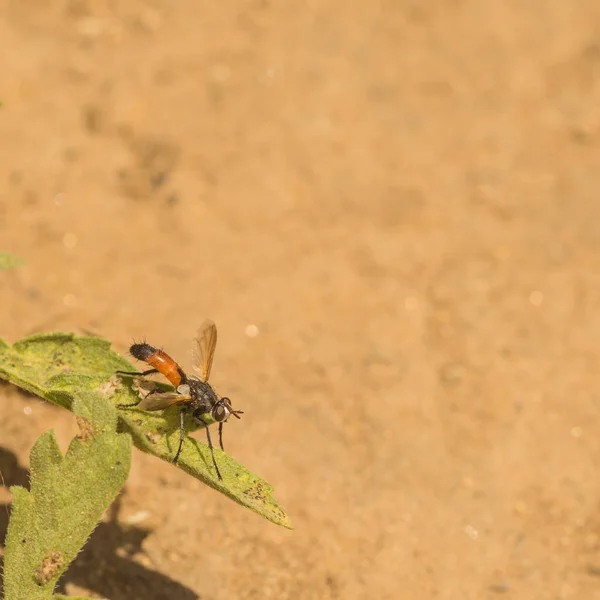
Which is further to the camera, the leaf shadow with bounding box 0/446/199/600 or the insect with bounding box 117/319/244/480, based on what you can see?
the leaf shadow with bounding box 0/446/199/600

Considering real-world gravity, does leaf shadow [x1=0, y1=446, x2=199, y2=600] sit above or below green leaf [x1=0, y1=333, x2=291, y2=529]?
below

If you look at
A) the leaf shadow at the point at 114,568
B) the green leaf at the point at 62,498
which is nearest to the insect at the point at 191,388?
the green leaf at the point at 62,498

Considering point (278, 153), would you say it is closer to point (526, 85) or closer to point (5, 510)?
point (526, 85)

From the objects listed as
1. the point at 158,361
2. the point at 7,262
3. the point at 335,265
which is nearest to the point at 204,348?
the point at 158,361

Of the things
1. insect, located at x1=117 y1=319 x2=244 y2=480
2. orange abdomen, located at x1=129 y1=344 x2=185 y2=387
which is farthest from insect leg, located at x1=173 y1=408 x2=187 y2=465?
orange abdomen, located at x1=129 y1=344 x2=185 y2=387

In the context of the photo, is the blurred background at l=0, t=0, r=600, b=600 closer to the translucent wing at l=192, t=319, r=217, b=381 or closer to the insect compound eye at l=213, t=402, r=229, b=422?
the translucent wing at l=192, t=319, r=217, b=381

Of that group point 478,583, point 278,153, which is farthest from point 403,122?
point 478,583

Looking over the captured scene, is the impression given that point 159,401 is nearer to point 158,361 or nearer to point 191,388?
point 191,388
